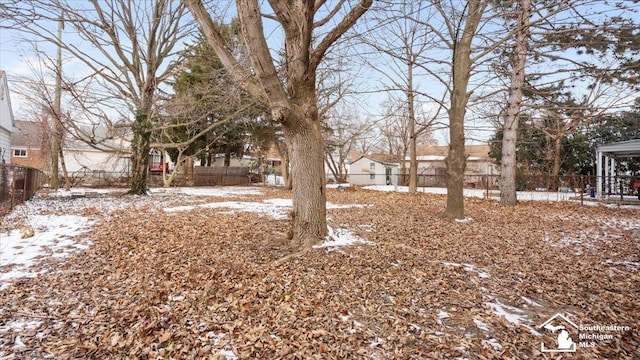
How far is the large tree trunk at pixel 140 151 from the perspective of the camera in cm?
1266

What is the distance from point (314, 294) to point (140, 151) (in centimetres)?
1241

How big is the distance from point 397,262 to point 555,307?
164 cm

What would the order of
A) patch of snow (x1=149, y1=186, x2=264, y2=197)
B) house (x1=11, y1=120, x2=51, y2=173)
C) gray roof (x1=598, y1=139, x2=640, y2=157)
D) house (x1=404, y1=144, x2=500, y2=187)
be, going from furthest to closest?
Result: 1. house (x1=11, y1=120, x2=51, y2=173)
2. house (x1=404, y1=144, x2=500, y2=187)
3. patch of snow (x1=149, y1=186, x2=264, y2=197)
4. gray roof (x1=598, y1=139, x2=640, y2=157)

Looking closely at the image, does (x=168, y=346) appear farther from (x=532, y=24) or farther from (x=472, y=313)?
(x=532, y=24)

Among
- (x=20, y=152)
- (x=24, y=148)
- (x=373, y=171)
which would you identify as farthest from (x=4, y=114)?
(x=373, y=171)

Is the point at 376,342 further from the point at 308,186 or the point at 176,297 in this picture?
the point at 308,186

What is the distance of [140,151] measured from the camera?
42.4 ft

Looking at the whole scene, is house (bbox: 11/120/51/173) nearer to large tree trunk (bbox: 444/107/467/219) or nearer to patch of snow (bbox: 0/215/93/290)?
patch of snow (bbox: 0/215/93/290)

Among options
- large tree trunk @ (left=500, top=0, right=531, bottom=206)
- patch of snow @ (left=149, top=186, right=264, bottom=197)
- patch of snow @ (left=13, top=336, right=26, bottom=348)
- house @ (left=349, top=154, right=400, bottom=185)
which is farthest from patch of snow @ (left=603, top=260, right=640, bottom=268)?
house @ (left=349, top=154, right=400, bottom=185)

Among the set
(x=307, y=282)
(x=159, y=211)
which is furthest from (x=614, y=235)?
A: (x=159, y=211)

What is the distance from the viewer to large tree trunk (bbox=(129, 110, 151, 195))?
12656 mm

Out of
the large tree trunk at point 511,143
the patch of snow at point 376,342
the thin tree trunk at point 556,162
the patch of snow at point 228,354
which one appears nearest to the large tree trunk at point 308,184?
the patch of snow at point 376,342

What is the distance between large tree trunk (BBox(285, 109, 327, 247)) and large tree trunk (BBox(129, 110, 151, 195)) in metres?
10.6

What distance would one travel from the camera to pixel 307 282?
3404 mm
